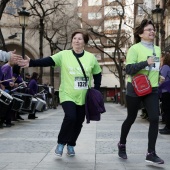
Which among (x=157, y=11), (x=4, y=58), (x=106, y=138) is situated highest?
(x=157, y=11)

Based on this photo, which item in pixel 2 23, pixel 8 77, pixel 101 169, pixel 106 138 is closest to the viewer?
pixel 101 169

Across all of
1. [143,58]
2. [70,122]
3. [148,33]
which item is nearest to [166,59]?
[148,33]

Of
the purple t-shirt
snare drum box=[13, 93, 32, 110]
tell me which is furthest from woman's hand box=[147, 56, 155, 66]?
snare drum box=[13, 93, 32, 110]

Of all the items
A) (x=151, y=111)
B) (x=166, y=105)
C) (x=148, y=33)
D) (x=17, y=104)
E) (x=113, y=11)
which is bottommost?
(x=17, y=104)

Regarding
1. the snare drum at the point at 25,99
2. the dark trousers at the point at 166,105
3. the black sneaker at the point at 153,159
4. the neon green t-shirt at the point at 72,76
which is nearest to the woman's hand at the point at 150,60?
the neon green t-shirt at the point at 72,76

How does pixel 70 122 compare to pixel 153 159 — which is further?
pixel 70 122

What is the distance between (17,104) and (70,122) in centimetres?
656

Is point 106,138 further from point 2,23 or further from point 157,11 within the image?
point 2,23

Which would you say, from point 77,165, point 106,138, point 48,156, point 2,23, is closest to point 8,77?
point 106,138

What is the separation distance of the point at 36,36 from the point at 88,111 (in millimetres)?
38194

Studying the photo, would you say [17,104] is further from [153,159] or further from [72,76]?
[153,159]

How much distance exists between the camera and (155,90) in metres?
6.29

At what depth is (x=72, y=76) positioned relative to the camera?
6539 mm

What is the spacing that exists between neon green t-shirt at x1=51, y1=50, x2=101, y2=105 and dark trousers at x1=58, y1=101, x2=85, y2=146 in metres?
0.10
